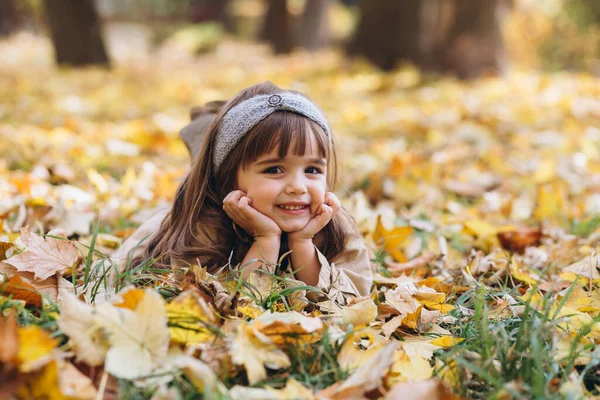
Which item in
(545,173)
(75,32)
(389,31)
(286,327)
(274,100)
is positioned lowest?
(545,173)

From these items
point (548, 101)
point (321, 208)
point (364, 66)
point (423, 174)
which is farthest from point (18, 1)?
point (321, 208)

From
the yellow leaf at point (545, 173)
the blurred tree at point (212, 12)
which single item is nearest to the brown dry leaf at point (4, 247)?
the yellow leaf at point (545, 173)

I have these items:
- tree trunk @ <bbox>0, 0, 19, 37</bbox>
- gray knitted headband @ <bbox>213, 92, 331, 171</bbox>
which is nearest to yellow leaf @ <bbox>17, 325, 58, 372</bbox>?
gray knitted headband @ <bbox>213, 92, 331, 171</bbox>

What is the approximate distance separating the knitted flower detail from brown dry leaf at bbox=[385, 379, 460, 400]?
0.93 m

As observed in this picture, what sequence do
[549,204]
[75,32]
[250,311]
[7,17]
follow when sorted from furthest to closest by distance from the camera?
[7,17] < [75,32] < [549,204] < [250,311]

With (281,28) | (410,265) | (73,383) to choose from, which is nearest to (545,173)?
(410,265)

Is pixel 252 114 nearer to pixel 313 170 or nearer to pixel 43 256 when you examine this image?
pixel 313 170

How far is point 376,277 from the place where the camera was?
1964 millimetres

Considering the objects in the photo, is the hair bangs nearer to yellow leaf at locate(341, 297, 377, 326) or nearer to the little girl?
the little girl

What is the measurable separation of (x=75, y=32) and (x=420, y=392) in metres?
8.64

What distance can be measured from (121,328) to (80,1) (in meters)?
8.41

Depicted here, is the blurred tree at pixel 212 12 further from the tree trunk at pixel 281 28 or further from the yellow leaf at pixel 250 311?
the yellow leaf at pixel 250 311

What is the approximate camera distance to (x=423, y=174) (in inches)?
134

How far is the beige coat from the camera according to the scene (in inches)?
68.7
